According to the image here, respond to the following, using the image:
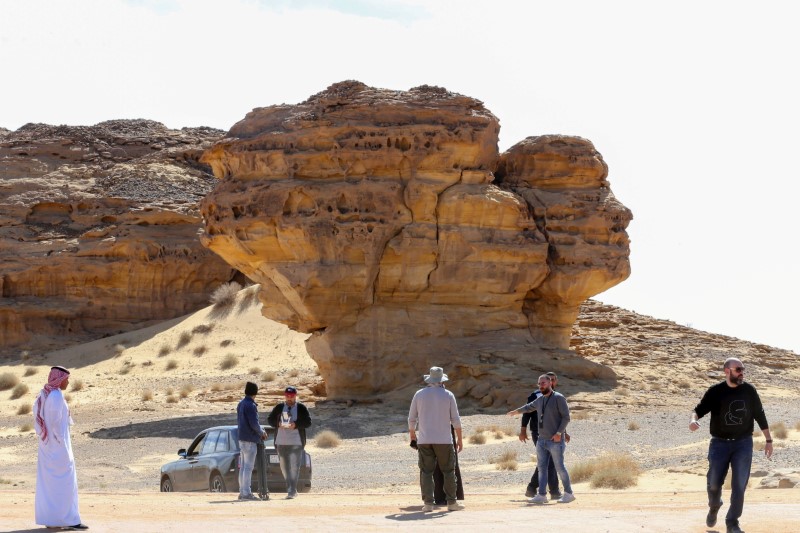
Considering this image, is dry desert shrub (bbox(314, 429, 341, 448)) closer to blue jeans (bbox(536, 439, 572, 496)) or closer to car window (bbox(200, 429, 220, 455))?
car window (bbox(200, 429, 220, 455))

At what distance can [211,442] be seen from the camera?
16938 millimetres

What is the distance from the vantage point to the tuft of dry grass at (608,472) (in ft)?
54.0

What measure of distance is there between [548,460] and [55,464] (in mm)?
5592

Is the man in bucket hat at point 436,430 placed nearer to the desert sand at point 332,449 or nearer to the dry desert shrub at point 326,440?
the desert sand at point 332,449

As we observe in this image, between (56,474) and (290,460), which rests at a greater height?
(56,474)

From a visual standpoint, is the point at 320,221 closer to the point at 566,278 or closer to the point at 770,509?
the point at 566,278

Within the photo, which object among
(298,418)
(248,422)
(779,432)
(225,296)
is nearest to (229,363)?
(225,296)

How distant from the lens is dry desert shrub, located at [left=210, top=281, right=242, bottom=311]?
49.3 metres

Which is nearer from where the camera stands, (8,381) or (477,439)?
(477,439)

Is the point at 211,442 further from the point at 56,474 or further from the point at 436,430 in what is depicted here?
the point at 56,474

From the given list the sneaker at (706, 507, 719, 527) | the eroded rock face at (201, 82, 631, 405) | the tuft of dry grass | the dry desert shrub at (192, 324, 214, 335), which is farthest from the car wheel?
the dry desert shrub at (192, 324, 214, 335)

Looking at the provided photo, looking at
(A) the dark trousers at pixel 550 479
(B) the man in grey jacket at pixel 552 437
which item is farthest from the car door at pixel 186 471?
(B) the man in grey jacket at pixel 552 437

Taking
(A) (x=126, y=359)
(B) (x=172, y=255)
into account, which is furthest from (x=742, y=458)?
(B) (x=172, y=255)

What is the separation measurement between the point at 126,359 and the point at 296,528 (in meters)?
35.1
